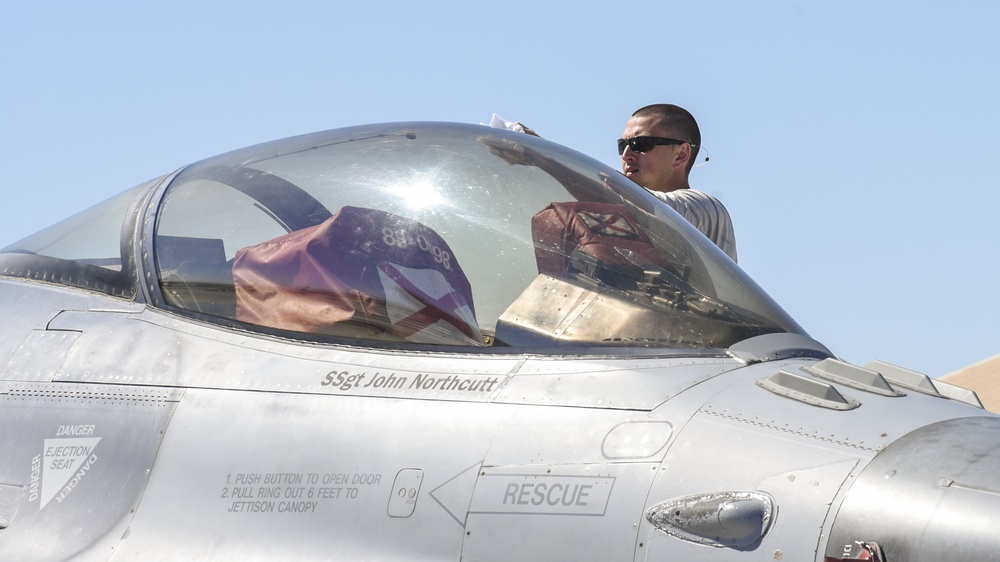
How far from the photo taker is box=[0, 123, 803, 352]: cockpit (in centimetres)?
368

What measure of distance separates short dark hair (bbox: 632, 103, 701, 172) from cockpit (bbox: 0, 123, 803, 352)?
7.92 ft

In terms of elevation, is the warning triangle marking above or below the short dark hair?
below

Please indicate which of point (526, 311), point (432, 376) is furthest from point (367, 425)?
point (526, 311)

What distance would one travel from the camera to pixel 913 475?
8.84 ft

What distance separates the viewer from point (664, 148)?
6.71m

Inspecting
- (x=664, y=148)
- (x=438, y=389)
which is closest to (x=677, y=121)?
(x=664, y=148)

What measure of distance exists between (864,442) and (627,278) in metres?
1.08

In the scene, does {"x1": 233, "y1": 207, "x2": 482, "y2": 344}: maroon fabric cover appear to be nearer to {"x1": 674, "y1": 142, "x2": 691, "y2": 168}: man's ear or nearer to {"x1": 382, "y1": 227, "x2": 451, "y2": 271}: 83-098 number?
{"x1": 382, "y1": 227, "x2": 451, "y2": 271}: 83-098 number

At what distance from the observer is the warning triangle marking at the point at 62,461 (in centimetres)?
399

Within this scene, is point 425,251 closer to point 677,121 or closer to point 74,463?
point 74,463

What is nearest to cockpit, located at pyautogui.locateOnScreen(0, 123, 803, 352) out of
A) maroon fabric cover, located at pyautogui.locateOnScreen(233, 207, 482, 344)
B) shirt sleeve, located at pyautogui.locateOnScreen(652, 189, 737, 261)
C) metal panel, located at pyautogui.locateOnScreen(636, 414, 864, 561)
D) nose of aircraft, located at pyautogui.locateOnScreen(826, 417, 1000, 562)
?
maroon fabric cover, located at pyautogui.locateOnScreen(233, 207, 482, 344)

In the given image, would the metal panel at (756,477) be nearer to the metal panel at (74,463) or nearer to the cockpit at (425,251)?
the cockpit at (425,251)

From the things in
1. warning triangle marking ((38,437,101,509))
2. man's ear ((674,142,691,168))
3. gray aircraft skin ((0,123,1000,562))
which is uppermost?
→ man's ear ((674,142,691,168))

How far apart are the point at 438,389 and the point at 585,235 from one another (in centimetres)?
79
